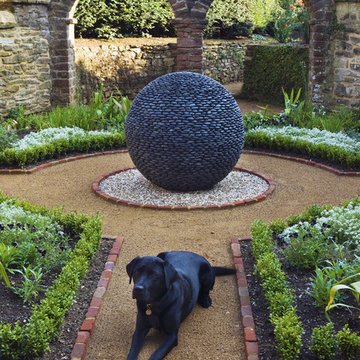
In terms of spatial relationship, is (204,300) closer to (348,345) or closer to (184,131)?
(348,345)

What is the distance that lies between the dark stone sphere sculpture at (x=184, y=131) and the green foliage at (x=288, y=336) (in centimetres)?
313

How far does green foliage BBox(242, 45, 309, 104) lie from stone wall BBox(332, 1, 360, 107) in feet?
6.81

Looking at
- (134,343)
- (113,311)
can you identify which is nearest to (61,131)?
(113,311)

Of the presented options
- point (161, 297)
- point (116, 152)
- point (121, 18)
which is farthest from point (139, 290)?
point (121, 18)

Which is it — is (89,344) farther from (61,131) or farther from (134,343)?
(61,131)

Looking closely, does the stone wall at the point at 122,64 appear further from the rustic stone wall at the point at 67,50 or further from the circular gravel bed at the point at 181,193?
the circular gravel bed at the point at 181,193

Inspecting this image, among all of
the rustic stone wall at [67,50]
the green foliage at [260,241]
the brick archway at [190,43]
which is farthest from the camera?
the brick archway at [190,43]

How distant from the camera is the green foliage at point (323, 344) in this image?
132 inches

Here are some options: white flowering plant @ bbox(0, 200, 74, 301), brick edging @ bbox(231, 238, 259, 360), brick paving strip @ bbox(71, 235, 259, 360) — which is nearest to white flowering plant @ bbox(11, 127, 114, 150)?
white flowering plant @ bbox(0, 200, 74, 301)

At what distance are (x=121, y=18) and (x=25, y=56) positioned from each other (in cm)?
522

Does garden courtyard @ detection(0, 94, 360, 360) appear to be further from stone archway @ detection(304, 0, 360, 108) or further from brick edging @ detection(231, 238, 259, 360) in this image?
stone archway @ detection(304, 0, 360, 108)

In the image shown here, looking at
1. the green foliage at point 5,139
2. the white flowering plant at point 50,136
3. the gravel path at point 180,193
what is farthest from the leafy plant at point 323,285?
the green foliage at point 5,139

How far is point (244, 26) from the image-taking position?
65.6ft

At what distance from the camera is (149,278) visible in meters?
3.38
